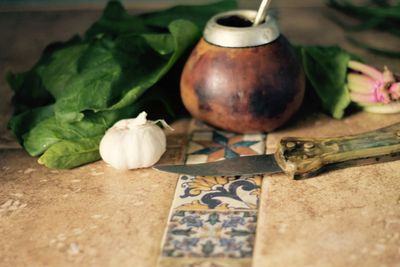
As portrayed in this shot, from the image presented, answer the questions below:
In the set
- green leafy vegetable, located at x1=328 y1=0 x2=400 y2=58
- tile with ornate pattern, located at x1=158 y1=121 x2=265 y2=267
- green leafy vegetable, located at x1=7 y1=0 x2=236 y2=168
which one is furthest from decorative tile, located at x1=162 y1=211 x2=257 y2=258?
green leafy vegetable, located at x1=328 y1=0 x2=400 y2=58

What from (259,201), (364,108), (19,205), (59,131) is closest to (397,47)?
(364,108)

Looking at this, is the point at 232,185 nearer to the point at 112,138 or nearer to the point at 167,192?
the point at 167,192

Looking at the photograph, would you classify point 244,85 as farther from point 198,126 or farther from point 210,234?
point 210,234

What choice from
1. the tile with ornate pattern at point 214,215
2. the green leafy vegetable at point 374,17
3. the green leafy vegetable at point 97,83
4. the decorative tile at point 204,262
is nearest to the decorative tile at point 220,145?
the tile with ornate pattern at point 214,215

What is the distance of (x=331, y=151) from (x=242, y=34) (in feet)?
0.76

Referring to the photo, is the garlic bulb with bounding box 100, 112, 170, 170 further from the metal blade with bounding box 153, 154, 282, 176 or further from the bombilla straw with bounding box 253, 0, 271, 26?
the bombilla straw with bounding box 253, 0, 271, 26

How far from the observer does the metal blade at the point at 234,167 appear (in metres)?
1.02

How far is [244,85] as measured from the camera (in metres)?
1.09

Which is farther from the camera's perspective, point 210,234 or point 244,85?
point 244,85

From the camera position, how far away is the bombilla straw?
3.58ft

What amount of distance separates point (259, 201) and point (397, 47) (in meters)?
0.66

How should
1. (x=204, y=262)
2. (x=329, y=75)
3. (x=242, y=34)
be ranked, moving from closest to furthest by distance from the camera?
1. (x=204, y=262)
2. (x=242, y=34)
3. (x=329, y=75)

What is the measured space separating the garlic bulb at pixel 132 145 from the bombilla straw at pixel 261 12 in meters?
0.24

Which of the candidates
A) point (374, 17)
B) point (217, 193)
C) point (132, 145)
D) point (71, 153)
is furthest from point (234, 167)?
point (374, 17)
